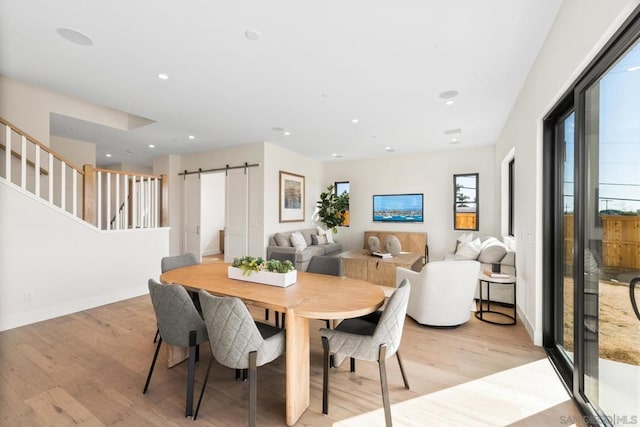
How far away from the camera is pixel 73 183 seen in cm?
374

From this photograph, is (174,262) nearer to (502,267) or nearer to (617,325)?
(617,325)

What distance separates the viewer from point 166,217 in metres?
4.86

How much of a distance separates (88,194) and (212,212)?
4861 millimetres

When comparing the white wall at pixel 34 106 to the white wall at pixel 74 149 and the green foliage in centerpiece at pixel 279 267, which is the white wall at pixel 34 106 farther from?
the green foliage in centerpiece at pixel 279 267

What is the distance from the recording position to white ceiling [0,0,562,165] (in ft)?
7.00

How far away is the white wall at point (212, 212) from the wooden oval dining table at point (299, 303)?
6397 millimetres

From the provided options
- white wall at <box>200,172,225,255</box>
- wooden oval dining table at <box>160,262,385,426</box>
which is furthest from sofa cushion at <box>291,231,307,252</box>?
white wall at <box>200,172,225,255</box>

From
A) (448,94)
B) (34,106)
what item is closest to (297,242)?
(448,94)

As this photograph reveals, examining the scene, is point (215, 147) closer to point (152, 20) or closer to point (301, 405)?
point (152, 20)

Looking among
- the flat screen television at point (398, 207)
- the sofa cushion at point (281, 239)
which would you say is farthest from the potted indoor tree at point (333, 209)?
the sofa cushion at point (281, 239)

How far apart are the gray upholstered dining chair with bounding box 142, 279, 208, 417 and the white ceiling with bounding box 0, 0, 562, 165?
207cm

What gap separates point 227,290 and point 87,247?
3021mm

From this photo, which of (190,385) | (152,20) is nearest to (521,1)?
(152,20)

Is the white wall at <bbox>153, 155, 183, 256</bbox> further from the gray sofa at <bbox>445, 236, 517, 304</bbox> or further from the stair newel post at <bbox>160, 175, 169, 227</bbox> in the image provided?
the gray sofa at <bbox>445, 236, 517, 304</bbox>
